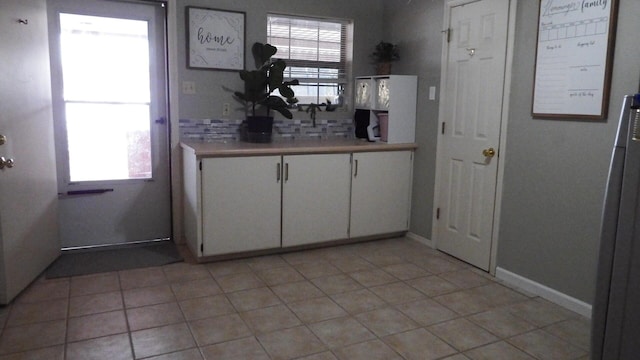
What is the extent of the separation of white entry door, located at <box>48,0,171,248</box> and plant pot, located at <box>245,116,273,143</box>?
2.19ft

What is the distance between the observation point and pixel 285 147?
3.63 metres

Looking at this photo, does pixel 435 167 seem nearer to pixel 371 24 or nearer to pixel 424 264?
pixel 424 264

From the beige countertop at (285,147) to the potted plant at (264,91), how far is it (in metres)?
0.13

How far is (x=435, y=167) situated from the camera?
3.92m

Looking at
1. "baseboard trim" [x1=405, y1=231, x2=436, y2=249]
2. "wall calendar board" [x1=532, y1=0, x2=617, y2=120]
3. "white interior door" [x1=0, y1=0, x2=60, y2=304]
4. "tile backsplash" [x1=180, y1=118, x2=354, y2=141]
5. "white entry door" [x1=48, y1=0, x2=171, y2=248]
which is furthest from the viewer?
"baseboard trim" [x1=405, y1=231, x2=436, y2=249]

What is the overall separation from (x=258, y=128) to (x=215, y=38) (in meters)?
0.79

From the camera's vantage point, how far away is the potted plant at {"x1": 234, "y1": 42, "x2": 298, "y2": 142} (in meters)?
3.79

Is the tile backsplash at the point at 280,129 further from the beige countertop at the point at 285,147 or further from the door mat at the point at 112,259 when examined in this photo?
the door mat at the point at 112,259

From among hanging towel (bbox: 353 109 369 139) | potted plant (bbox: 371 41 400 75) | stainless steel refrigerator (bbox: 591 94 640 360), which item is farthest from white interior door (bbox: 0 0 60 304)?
stainless steel refrigerator (bbox: 591 94 640 360)

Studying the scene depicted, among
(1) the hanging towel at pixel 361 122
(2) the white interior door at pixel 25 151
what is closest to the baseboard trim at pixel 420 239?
(1) the hanging towel at pixel 361 122

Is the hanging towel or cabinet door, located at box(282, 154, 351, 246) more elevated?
the hanging towel

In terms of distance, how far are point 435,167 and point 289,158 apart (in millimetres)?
1190

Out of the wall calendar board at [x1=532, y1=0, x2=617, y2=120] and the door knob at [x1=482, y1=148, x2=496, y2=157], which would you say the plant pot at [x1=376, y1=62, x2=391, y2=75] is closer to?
the door knob at [x1=482, y1=148, x2=496, y2=157]

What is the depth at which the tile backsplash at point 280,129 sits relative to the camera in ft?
12.8
